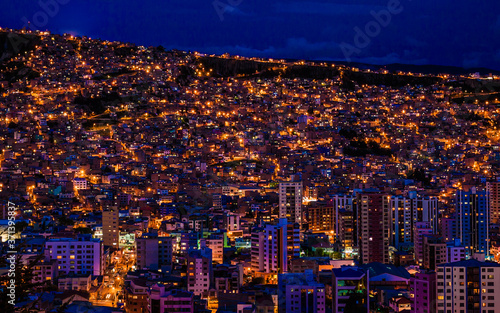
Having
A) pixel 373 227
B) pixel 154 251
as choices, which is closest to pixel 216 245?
pixel 154 251

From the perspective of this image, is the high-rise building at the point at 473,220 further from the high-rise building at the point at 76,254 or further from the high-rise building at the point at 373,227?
the high-rise building at the point at 76,254

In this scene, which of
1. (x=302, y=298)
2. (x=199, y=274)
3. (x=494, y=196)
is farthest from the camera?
(x=494, y=196)

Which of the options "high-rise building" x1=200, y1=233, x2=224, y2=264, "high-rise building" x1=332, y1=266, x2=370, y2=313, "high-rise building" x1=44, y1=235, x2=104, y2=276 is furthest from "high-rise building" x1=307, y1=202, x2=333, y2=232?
"high-rise building" x1=332, y1=266, x2=370, y2=313

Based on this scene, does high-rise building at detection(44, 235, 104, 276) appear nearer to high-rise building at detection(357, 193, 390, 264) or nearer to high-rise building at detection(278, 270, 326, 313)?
high-rise building at detection(278, 270, 326, 313)

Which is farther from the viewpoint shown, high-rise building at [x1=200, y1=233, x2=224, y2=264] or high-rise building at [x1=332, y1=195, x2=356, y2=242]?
high-rise building at [x1=332, y1=195, x2=356, y2=242]

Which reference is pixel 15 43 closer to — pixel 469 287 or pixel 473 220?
pixel 473 220
